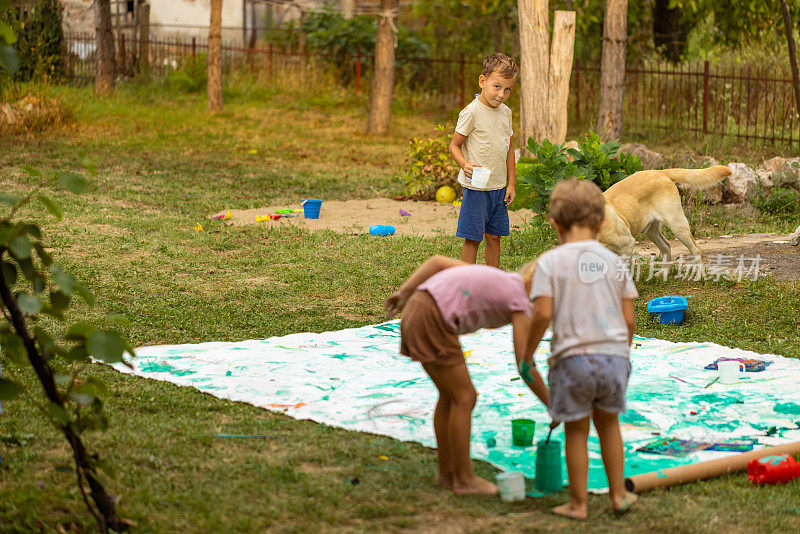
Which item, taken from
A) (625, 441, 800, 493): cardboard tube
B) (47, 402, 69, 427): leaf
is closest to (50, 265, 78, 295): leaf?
(47, 402, 69, 427): leaf

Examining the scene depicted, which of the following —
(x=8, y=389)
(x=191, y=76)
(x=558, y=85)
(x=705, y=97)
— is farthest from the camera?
(x=191, y=76)

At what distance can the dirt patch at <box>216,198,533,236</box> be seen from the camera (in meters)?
10.2

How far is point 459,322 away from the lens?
3.59 meters

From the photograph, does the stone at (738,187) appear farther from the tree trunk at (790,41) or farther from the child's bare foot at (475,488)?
the child's bare foot at (475,488)

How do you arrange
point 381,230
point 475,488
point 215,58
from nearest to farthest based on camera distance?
1. point 475,488
2. point 381,230
3. point 215,58

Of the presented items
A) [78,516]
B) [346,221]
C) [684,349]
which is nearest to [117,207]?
[346,221]

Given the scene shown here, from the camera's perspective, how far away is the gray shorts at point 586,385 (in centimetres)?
346

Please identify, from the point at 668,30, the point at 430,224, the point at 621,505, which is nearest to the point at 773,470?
the point at 621,505

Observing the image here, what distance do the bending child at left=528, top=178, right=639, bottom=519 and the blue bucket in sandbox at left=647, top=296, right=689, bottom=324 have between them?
10.7 ft

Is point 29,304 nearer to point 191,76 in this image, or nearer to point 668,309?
point 668,309

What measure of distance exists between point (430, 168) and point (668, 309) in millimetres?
5760

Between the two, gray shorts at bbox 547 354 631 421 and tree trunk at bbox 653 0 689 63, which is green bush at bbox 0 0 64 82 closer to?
tree trunk at bbox 653 0 689 63

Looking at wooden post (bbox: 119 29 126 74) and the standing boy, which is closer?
the standing boy

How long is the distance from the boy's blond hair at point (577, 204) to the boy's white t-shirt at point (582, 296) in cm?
11
